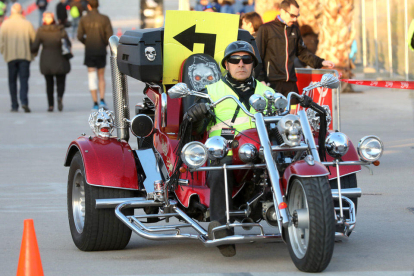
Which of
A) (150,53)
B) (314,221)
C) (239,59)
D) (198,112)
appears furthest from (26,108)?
(314,221)

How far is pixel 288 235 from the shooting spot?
18.1ft

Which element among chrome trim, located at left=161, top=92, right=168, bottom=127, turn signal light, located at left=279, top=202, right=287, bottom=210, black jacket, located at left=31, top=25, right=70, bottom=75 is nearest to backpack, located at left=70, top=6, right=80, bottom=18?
black jacket, located at left=31, top=25, right=70, bottom=75

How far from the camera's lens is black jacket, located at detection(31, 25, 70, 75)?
55.3ft

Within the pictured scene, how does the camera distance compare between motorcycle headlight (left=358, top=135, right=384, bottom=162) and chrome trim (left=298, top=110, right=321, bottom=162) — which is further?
motorcycle headlight (left=358, top=135, right=384, bottom=162)

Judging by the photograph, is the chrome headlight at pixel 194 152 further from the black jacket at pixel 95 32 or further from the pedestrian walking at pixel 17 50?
the pedestrian walking at pixel 17 50

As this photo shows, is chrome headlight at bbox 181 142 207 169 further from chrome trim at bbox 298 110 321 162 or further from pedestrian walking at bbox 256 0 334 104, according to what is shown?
pedestrian walking at bbox 256 0 334 104

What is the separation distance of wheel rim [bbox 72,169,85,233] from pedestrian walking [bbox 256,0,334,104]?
4.07 metres

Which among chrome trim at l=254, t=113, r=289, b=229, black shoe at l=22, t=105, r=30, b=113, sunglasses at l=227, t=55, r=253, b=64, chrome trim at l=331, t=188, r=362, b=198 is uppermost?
sunglasses at l=227, t=55, r=253, b=64

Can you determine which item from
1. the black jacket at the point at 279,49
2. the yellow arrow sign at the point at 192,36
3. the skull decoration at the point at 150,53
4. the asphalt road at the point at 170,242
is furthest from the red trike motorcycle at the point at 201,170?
the black jacket at the point at 279,49

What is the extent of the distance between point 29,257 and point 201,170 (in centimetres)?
126

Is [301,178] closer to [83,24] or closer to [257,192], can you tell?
[257,192]

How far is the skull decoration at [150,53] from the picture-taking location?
23.1 ft

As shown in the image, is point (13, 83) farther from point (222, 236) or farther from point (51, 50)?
point (222, 236)

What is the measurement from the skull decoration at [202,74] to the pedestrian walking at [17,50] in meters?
10.7
